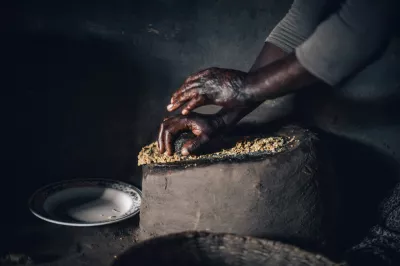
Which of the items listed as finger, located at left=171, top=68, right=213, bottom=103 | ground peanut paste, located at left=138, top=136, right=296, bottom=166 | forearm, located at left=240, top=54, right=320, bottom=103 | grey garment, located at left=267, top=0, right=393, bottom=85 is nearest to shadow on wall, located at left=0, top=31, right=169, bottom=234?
ground peanut paste, located at left=138, top=136, right=296, bottom=166

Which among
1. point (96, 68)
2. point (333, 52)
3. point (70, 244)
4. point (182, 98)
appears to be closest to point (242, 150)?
→ point (182, 98)

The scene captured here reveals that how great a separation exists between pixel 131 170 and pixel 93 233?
480mm

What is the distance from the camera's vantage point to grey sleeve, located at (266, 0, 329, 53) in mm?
1591

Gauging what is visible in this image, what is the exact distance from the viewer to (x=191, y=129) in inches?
63.1

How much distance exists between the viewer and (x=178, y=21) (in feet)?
6.94

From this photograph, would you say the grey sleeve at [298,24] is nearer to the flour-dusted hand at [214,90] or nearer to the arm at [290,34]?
the arm at [290,34]

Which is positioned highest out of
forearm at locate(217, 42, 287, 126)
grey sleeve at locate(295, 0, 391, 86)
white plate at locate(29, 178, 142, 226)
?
grey sleeve at locate(295, 0, 391, 86)

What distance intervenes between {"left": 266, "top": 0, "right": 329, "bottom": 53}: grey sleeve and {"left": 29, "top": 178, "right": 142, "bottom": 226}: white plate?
0.83 metres

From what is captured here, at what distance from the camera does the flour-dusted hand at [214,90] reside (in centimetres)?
148

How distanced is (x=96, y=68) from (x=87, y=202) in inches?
22.5

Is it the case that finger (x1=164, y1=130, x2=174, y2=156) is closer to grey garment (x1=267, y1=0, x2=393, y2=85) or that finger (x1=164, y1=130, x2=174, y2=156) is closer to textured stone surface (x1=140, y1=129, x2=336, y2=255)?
textured stone surface (x1=140, y1=129, x2=336, y2=255)

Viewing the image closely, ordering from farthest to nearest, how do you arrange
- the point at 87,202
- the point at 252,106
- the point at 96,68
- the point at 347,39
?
the point at 96,68 < the point at 87,202 < the point at 252,106 < the point at 347,39

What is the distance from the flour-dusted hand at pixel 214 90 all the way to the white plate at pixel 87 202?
57 centimetres

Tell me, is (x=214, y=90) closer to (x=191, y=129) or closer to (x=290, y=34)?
(x=191, y=129)
